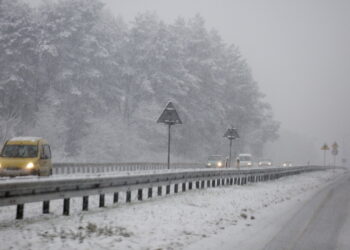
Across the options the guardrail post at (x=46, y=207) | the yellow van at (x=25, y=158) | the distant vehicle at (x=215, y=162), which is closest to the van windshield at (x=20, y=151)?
A: the yellow van at (x=25, y=158)

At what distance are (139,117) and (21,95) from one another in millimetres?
14784

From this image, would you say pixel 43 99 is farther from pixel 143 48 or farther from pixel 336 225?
pixel 336 225

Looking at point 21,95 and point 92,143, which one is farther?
point 92,143

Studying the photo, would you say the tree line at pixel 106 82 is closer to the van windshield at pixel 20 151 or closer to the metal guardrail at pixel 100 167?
the metal guardrail at pixel 100 167

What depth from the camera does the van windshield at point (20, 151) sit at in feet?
62.6

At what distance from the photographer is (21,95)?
156 feet

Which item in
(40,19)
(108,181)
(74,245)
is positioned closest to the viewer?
(74,245)

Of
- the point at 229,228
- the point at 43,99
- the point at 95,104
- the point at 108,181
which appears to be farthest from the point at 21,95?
the point at 229,228

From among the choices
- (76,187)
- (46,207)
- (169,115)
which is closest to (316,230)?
(76,187)

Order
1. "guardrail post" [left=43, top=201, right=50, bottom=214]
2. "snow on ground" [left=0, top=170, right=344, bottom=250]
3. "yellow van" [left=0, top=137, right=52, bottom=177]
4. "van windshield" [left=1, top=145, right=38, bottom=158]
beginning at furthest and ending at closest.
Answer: "van windshield" [left=1, top=145, right=38, bottom=158]
"yellow van" [left=0, top=137, right=52, bottom=177]
"guardrail post" [left=43, top=201, right=50, bottom=214]
"snow on ground" [left=0, top=170, right=344, bottom=250]

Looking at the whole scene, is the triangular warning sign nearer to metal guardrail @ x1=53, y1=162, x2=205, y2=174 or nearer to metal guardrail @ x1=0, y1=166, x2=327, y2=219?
metal guardrail @ x1=0, y1=166, x2=327, y2=219

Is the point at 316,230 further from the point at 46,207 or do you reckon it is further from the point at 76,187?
the point at 46,207

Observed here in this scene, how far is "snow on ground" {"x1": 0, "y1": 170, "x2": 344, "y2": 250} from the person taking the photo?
8.95m

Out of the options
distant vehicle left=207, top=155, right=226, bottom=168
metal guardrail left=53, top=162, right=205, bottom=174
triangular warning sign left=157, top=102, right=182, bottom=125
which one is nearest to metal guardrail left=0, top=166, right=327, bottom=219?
triangular warning sign left=157, top=102, right=182, bottom=125
